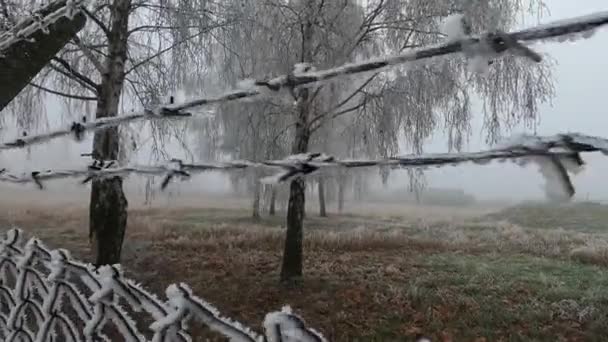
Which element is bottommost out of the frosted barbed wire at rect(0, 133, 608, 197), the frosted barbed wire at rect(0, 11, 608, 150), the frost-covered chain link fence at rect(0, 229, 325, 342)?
the frost-covered chain link fence at rect(0, 229, 325, 342)

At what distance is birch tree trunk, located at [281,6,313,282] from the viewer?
6098 millimetres

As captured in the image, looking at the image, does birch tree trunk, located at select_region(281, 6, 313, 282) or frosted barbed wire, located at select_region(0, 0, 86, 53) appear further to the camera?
birch tree trunk, located at select_region(281, 6, 313, 282)

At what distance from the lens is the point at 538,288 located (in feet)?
19.9

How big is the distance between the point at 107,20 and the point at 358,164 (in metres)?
6.31

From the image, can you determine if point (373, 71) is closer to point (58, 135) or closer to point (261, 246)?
point (58, 135)

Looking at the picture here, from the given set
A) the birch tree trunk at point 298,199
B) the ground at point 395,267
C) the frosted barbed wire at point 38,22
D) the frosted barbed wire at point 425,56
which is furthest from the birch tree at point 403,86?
the frosted barbed wire at point 425,56

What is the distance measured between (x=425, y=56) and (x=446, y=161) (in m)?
0.11

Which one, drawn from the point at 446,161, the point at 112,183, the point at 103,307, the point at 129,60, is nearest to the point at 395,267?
the point at 112,183

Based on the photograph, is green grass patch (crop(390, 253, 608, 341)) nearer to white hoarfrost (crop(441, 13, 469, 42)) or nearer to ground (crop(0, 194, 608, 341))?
ground (crop(0, 194, 608, 341))

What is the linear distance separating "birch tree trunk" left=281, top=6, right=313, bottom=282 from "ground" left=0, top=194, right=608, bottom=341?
0.28 m

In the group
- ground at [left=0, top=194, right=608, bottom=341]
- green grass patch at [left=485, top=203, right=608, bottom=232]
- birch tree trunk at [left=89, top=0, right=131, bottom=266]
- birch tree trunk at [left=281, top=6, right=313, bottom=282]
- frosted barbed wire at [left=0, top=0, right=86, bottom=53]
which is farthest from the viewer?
green grass patch at [left=485, top=203, right=608, bottom=232]

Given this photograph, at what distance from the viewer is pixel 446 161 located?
52 centimetres

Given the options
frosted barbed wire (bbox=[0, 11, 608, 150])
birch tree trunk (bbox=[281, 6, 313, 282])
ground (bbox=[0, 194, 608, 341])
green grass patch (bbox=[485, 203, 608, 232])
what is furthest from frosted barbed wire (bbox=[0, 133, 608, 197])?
green grass patch (bbox=[485, 203, 608, 232])

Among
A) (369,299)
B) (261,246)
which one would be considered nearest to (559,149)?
(369,299)
